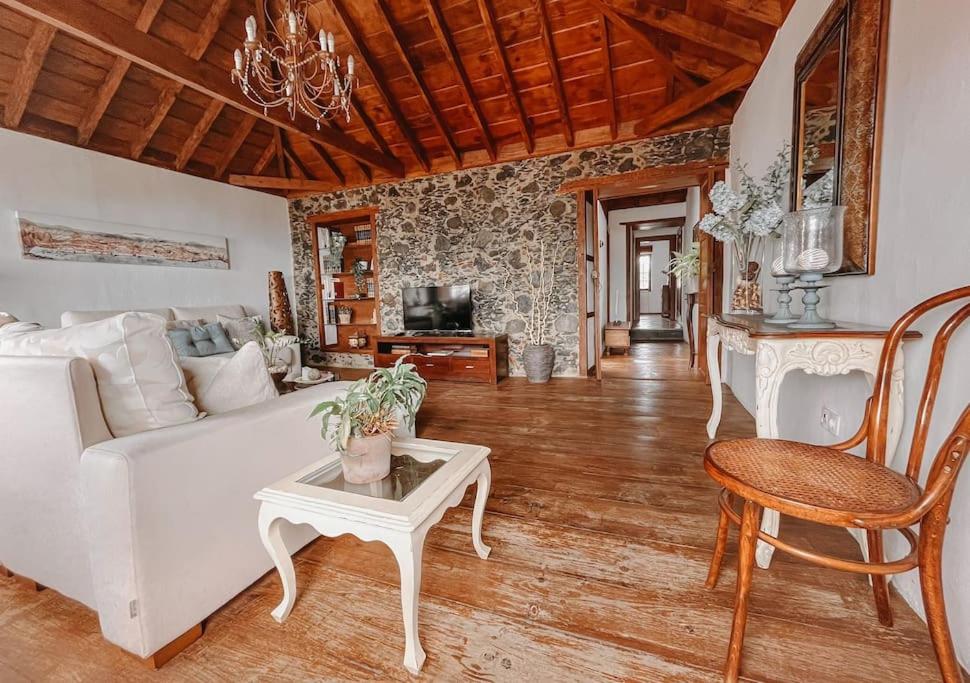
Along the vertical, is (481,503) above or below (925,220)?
below

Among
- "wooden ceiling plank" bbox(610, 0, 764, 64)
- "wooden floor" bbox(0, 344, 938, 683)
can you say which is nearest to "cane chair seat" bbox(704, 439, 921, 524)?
"wooden floor" bbox(0, 344, 938, 683)

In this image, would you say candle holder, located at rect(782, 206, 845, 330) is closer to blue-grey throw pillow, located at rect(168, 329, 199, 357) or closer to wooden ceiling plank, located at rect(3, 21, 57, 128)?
blue-grey throw pillow, located at rect(168, 329, 199, 357)

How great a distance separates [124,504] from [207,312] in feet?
14.6

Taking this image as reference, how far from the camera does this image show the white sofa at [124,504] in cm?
107

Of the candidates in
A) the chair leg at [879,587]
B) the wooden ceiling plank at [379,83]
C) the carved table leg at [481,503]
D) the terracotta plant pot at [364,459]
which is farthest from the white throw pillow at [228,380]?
the wooden ceiling plank at [379,83]

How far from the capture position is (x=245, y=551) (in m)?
1.38

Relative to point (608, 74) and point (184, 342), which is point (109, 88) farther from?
point (608, 74)

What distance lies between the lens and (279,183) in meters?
5.62

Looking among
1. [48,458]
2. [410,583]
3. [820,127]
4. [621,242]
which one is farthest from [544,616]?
[621,242]

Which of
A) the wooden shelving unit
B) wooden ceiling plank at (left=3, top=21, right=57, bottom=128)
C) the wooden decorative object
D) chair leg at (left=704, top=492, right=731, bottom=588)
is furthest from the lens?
the wooden shelving unit

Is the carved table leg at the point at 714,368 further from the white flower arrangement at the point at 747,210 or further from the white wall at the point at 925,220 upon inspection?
the white wall at the point at 925,220

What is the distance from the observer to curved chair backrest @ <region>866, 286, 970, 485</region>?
1.01 meters

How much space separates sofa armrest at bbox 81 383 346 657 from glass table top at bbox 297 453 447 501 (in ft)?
0.93

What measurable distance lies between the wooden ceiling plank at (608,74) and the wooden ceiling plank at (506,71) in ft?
2.90
